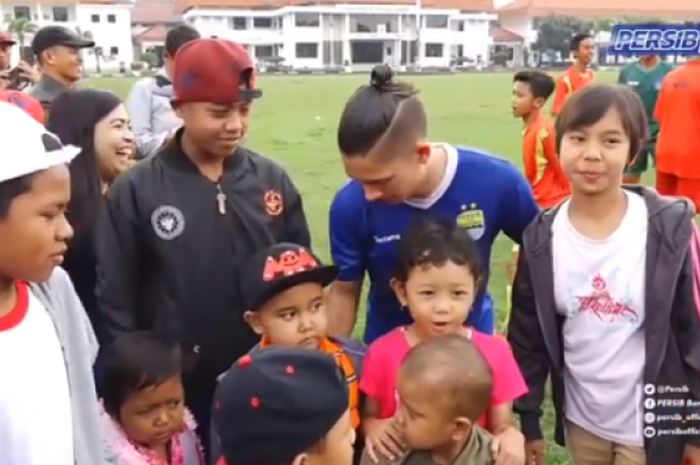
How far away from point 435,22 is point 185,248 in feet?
220

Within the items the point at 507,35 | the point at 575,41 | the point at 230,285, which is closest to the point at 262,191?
the point at 230,285

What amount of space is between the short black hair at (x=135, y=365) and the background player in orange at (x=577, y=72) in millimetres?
6645

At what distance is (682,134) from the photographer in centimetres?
637

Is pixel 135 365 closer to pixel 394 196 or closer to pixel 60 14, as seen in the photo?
pixel 394 196

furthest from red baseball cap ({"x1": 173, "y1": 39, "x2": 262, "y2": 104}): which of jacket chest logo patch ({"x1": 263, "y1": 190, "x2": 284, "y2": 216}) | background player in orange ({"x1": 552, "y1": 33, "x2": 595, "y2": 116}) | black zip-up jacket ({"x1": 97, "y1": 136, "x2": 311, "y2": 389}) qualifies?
background player in orange ({"x1": 552, "y1": 33, "x2": 595, "y2": 116})

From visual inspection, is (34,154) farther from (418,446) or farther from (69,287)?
(418,446)

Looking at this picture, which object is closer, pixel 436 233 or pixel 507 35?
pixel 436 233

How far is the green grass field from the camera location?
287 inches

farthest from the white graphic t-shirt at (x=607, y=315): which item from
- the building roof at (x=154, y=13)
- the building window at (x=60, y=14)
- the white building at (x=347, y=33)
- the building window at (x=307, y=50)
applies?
the building roof at (x=154, y=13)

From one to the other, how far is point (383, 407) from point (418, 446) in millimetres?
254

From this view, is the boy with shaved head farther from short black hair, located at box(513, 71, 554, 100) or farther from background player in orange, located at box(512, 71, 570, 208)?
A: short black hair, located at box(513, 71, 554, 100)

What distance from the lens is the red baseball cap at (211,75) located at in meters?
2.48

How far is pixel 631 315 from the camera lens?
7.93ft

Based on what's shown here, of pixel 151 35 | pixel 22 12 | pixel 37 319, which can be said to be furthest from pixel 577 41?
pixel 151 35
